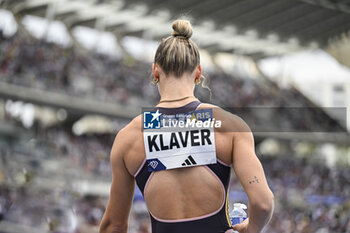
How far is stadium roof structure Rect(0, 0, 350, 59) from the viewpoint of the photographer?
2797 centimetres

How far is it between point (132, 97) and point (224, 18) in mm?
7579

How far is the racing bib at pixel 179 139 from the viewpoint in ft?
6.70

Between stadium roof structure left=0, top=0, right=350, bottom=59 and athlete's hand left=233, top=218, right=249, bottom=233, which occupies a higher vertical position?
stadium roof structure left=0, top=0, right=350, bottom=59

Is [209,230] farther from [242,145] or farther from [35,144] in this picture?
[35,144]

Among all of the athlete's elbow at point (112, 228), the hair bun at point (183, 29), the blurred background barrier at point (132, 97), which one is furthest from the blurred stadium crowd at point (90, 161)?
the hair bun at point (183, 29)

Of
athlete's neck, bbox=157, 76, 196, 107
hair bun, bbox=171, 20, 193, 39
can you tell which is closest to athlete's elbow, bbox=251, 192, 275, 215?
athlete's neck, bbox=157, 76, 196, 107

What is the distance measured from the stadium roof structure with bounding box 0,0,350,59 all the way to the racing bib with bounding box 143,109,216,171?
77.9ft

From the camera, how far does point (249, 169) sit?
1.95 metres

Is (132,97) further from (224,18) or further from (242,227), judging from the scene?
(242,227)

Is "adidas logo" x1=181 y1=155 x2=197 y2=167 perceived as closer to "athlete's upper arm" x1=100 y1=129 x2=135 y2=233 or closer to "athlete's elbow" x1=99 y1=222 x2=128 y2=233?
"athlete's upper arm" x1=100 y1=129 x2=135 y2=233

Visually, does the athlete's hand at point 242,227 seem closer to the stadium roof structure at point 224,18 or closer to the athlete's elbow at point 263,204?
the athlete's elbow at point 263,204

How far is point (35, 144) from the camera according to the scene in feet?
60.6

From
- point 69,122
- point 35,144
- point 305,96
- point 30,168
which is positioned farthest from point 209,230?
point 305,96

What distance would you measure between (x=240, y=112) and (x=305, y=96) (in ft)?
37.3
